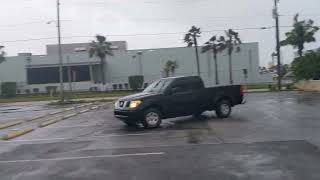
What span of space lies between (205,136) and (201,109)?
5.09 m

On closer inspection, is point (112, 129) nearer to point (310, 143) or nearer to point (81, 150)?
point (81, 150)

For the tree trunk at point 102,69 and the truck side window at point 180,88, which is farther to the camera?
the tree trunk at point 102,69

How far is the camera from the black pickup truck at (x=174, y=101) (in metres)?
18.0

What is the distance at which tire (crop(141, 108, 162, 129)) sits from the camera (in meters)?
18.0

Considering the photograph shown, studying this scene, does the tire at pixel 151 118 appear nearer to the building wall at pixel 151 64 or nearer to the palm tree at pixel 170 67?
the palm tree at pixel 170 67

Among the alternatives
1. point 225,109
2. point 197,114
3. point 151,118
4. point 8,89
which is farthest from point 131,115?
point 8,89

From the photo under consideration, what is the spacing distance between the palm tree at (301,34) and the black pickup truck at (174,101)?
44.5m

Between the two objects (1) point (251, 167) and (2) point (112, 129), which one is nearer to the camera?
(1) point (251, 167)

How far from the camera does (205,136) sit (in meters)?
14.8

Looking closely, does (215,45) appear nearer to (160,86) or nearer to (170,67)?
(170,67)

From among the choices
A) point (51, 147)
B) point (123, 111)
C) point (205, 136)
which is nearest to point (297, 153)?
point (205, 136)

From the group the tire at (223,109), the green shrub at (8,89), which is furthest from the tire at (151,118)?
the green shrub at (8,89)

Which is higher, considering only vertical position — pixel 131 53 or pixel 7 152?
pixel 131 53

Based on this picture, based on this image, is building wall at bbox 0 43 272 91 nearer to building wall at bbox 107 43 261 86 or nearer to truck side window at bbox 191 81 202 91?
building wall at bbox 107 43 261 86
